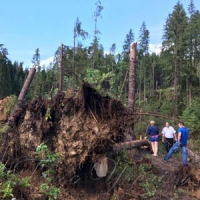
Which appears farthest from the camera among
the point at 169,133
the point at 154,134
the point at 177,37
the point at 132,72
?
the point at 177,37

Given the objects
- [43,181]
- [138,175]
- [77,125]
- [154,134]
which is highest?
[77,125]

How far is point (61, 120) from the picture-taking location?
294 inches

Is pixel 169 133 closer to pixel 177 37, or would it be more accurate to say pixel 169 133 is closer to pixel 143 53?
pixel 177 37

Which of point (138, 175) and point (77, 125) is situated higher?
point (77, 125)

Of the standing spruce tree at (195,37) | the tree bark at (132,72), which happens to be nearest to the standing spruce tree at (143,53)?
the standing spruce tree at (195,37)

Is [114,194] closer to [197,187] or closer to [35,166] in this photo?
[35,166]

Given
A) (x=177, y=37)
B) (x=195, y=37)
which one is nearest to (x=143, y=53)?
(x=195, y=37)

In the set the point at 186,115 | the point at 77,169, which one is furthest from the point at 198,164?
the point at 186,115

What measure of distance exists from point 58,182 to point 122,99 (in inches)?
99.7

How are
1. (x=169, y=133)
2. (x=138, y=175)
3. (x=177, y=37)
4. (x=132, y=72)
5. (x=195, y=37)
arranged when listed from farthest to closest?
(x=195, y=37), (x=177, y=37), (x=132, y=72), (x=169, y=133), (x=138, y=175)

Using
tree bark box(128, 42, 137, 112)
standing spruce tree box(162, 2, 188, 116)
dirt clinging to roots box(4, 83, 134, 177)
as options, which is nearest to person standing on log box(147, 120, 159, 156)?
tree bark box(128, 42, 137, 112)

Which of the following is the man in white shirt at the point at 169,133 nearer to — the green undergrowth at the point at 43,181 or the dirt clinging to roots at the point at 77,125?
the dirt clinging to roots at the point at 77,125

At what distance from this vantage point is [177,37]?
37906mm

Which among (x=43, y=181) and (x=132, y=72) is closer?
(x=43, y=181)
